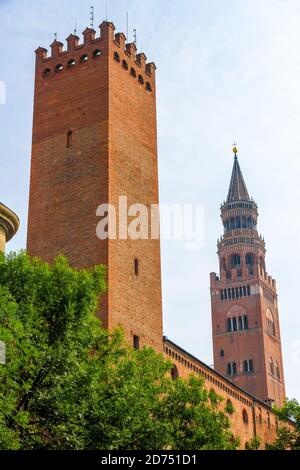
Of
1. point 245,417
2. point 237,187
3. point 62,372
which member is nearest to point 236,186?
point 237,187

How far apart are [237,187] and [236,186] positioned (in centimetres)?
26

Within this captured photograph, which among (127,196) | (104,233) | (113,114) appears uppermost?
(113,114)

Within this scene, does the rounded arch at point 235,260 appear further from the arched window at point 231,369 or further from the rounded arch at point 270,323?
the arched window at point 231,369

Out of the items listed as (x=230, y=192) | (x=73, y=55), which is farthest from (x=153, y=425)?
(x=230, y=192)

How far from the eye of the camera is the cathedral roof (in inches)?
3652

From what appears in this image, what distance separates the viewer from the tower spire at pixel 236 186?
304 feet

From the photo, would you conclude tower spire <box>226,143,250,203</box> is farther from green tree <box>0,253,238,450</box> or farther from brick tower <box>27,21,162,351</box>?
green tree <box>0,253,238,450</box>

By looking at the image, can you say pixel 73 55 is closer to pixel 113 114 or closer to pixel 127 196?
pixel 113 114

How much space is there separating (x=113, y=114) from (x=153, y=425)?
1600cm

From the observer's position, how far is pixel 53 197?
31672 mm

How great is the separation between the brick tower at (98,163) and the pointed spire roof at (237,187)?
57474 mm

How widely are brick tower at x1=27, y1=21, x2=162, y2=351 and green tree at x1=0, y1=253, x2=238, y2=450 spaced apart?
820 centimetres

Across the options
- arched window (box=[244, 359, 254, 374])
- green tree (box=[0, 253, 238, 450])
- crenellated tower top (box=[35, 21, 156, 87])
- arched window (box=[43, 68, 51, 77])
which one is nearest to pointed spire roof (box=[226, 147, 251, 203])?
arched window (box=[244, 359, 254, 374])

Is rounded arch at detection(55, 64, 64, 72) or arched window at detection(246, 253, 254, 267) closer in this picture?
rounded arch at detection(55, 64, 64, 72)
